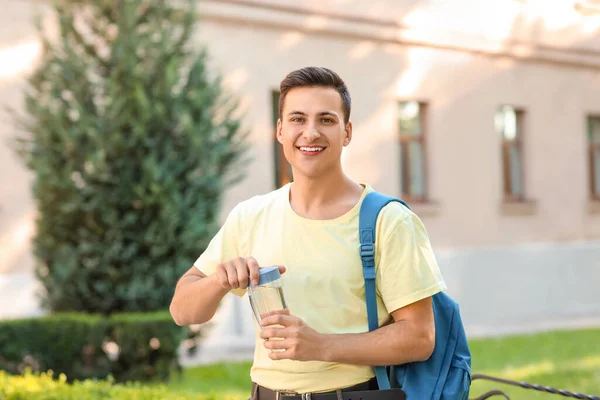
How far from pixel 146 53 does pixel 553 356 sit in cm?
571

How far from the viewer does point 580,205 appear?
17703 mm

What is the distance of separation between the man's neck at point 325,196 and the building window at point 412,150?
40.5ft

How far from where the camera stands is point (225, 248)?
2.46 m

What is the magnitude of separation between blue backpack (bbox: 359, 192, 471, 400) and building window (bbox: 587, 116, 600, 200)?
55.2ft

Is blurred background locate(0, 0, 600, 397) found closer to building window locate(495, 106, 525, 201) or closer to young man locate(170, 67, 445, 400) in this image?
building window locate(495, 106, 525, 201)

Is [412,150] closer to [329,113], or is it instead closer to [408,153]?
[408,153]

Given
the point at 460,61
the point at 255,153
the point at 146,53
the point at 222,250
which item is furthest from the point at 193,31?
the point at 460,61

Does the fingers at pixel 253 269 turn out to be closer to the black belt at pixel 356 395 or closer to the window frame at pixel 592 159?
the black belt at pixel 356 395

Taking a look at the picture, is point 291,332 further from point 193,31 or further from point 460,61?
point 460,61

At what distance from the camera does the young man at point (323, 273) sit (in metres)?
2.15

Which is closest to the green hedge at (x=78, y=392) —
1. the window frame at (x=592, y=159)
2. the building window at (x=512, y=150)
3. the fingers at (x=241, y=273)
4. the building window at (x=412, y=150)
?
the fingers at (x=241, y=273)

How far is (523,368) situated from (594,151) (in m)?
10.1

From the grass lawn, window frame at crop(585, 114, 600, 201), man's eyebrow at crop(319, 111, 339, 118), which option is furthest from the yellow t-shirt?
window frame at crop(585, 114, 600, 201)

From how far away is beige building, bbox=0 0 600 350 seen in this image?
471 inches
